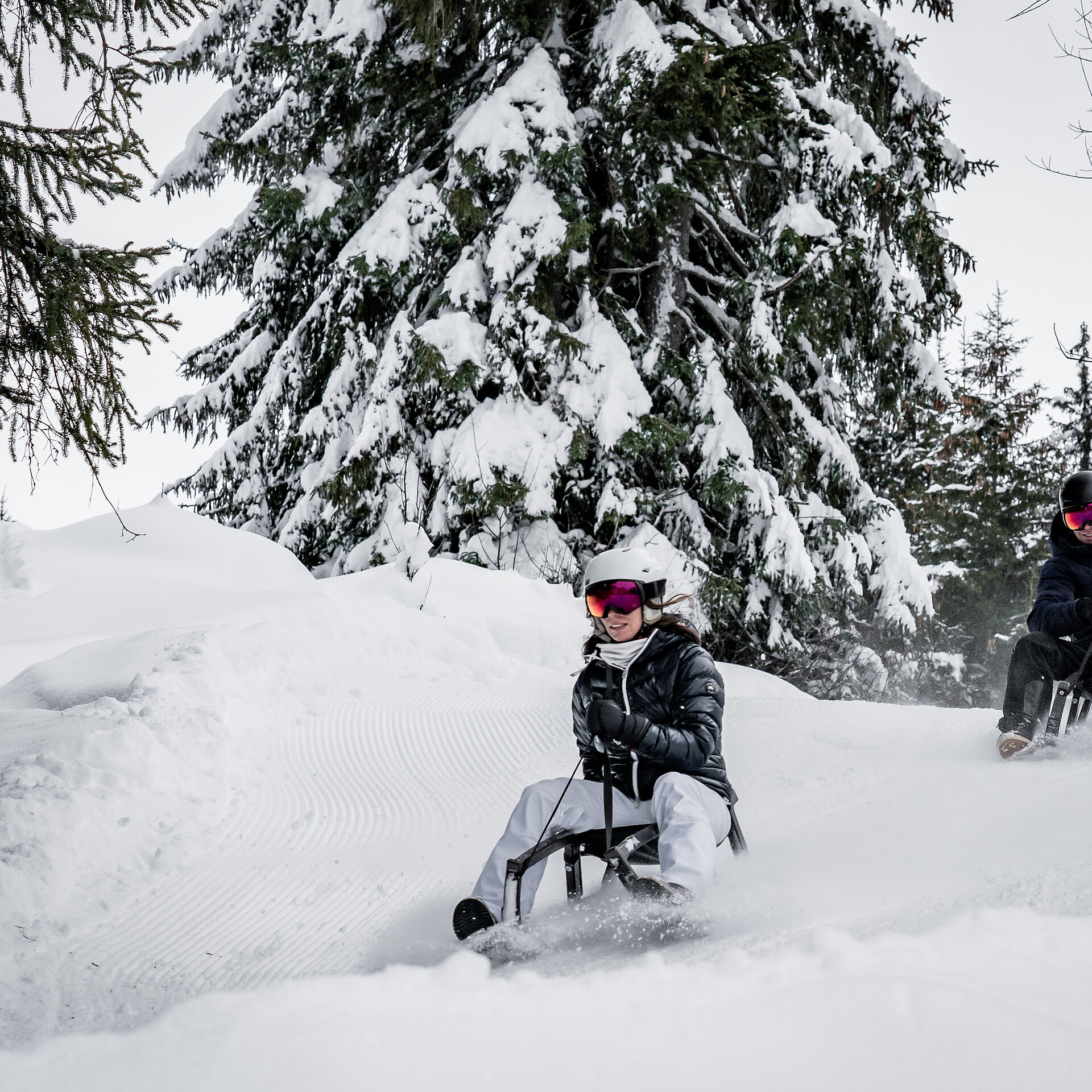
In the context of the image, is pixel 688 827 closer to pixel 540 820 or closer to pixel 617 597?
pixel 540 820

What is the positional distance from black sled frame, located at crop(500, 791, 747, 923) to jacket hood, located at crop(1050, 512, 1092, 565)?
2891mm

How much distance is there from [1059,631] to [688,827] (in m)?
3.04

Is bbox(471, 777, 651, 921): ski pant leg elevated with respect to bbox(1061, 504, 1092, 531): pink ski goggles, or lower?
lower

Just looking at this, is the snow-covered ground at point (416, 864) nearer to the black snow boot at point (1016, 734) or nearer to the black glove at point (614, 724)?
the black snow boot at point (1016, 734)

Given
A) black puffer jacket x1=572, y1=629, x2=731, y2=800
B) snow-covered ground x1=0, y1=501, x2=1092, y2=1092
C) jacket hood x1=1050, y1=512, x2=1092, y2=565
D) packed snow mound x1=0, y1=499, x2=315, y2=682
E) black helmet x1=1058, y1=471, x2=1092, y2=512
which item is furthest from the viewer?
packed snow mound x1=0, y1=499, x2=315, y2=682

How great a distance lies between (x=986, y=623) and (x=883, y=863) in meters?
25.5

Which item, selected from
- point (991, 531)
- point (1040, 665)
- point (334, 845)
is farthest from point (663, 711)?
point (991, 531)

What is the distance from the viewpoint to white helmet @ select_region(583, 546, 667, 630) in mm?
3627

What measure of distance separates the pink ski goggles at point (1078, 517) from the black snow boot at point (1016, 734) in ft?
3.51

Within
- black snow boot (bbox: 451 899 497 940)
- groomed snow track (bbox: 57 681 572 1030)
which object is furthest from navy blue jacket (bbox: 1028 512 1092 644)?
black snow boot (bbox: 451 899 497 940)

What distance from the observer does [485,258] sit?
31.9ft

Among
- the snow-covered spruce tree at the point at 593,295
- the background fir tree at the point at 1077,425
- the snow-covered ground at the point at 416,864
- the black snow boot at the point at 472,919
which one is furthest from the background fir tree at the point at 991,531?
the black snow boot at the point at 472,919

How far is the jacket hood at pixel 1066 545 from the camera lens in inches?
204

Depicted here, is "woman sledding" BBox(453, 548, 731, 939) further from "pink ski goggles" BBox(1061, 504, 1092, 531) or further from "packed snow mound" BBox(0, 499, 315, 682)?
"packed snow mound" BBox(0, 499, 315, 682)
